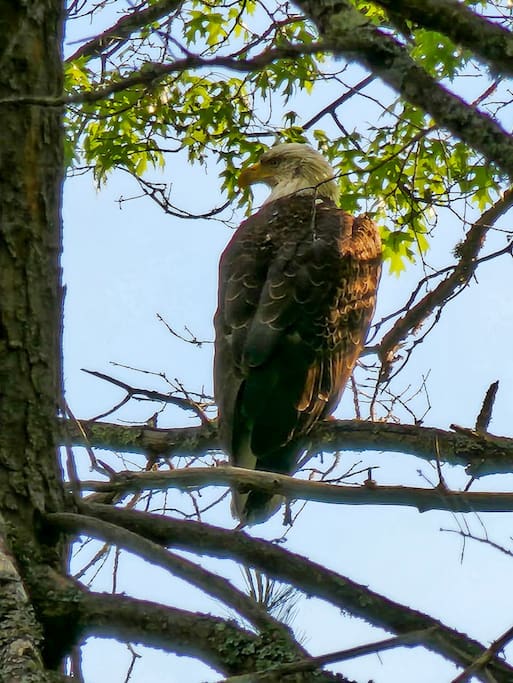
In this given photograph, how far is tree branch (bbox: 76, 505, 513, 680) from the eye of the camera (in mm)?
2607

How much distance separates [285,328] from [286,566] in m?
3.04

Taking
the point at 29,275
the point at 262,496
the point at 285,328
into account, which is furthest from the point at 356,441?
the point at 29,275

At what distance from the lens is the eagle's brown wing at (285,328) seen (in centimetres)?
556

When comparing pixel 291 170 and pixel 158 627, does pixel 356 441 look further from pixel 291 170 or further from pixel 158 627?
pixel 291 170

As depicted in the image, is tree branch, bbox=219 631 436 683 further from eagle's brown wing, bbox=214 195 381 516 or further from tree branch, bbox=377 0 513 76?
eagle's brown wing, bbox=214 195 381 516

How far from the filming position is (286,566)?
8.87ft

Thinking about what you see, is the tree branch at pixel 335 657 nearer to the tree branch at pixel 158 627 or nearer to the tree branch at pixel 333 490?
the tree branch at pixel 158 627

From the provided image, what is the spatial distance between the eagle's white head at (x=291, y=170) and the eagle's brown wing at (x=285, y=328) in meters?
1.13

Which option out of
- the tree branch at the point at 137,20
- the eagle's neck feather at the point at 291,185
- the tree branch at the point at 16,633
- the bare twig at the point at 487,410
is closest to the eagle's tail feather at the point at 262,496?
the bare twig at the point at 487,410

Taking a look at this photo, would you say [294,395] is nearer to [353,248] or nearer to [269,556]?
[353,248]

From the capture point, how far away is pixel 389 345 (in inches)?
218

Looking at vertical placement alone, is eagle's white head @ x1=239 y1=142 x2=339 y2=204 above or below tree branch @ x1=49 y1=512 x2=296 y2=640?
above

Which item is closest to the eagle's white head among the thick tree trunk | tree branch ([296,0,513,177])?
the thick tree trunk

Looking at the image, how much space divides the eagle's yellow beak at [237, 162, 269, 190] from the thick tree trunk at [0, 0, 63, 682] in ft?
14.0
